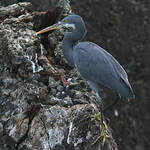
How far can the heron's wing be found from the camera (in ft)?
16.5

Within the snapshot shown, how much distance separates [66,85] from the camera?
507 cm

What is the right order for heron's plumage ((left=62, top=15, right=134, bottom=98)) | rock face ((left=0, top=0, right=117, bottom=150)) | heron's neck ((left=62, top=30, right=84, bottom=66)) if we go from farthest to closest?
1. heron's neck ((left=62, top=30, right=84, bottom=66))
2. heron's plumage ((left=62, top=15, right=134, bottom=98))
3. rock face ((left=0, top=0, right=117, bottom=150))

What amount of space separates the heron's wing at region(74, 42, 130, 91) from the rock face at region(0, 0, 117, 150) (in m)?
0.22

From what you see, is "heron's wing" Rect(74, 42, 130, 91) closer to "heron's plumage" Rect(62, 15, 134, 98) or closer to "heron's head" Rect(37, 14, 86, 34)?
"heron's plumage" Rect(62, 15, 134, 98)

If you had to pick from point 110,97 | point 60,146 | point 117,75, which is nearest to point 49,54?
point 117,75

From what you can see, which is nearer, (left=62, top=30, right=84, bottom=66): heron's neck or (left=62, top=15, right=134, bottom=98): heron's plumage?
(left=62, top=15, right=134, bottom=98): heron's plumage

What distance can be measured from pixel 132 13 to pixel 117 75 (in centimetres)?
685

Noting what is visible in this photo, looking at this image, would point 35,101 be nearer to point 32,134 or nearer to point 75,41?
point 32,134

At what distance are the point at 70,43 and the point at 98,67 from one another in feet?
2.56

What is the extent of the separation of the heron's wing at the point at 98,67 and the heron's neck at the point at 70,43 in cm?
21

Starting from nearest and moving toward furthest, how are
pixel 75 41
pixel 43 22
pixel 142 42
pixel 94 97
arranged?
pixel 94 97
pixel 75 41
pixel 43 22
pixel 142 42

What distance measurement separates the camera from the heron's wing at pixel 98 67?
5020mm

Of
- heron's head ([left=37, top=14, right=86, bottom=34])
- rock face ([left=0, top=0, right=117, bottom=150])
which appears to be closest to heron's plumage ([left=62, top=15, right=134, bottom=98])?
rock face ([left=0, top=0, right=117, bottom=150])

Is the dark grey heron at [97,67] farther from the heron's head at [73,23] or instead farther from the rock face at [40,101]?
the rock face at [40,101]
